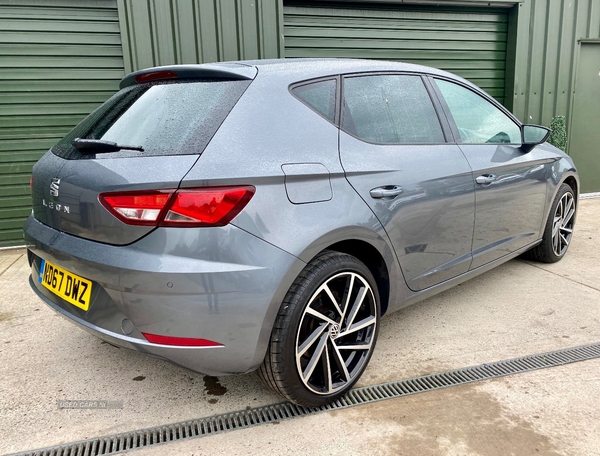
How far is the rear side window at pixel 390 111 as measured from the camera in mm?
2420

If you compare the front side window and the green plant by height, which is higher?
the front side window

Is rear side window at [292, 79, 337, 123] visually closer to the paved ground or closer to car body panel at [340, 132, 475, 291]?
car body panel at [340, 132, 475, 291]

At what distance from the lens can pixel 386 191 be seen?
2359 millimetres

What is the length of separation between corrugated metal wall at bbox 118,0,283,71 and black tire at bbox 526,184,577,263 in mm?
3398

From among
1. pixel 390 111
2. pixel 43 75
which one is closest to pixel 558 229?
pixel 390 111

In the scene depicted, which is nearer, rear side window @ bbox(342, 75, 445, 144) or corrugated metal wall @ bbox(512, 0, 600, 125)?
rear side window @ bbox(342, 75, 445, 144)

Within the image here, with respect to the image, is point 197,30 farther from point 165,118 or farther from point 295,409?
point 295,409

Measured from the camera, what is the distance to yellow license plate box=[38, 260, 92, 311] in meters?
2.02

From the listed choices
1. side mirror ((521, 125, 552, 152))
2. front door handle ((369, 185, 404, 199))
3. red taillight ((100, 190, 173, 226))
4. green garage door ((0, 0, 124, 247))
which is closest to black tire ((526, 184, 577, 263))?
side mirror ((521, 125, 552, 152))

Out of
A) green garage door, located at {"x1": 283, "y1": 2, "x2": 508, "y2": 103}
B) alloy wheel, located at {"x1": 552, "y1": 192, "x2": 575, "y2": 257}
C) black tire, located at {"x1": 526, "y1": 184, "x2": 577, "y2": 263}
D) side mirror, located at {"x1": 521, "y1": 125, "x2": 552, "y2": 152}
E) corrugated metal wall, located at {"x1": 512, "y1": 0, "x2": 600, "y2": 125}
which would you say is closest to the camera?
side mirror, located at {"x1": 521, "y1": 125, "x2": 552, "y2": 152}

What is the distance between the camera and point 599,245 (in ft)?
15.9

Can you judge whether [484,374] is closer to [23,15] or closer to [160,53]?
[160,53]

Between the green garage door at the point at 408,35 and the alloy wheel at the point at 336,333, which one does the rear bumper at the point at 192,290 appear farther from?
the green garage door at the point at 408,35

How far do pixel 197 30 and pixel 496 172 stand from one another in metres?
3.70
